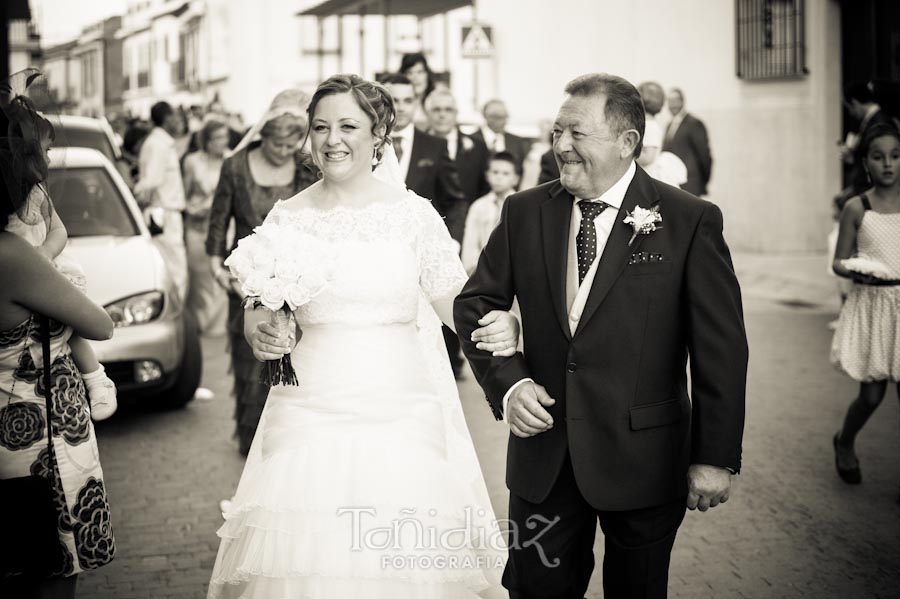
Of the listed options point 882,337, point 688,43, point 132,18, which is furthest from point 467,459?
point 132,18

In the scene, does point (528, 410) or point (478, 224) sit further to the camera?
point (478, 224)

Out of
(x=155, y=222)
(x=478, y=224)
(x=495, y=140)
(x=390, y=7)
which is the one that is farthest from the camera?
(x=390, y=7)

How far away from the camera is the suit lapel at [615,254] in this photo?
3920 mm

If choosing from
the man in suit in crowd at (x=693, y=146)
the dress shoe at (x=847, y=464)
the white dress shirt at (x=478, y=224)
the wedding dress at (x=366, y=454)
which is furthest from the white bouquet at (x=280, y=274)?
the man in suit in crowd at (x=693, y=146)

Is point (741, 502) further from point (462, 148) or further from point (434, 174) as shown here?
point (462, 148)

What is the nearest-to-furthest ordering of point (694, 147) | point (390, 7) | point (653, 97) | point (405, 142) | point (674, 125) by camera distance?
point (405, 142) → point (653, 97) → point (694, 147) → point (674, 125) → point (390, 7)

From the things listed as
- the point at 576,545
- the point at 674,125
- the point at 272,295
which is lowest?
the point at 576,545

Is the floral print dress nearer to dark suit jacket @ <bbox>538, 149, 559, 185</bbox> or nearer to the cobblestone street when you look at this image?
the cobblestone street

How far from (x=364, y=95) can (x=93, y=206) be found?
5.92 meters

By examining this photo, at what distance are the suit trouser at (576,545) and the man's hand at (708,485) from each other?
16cm

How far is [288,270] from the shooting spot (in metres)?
4.42

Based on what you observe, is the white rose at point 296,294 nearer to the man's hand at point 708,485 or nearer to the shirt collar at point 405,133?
the man's hand at point 708,485

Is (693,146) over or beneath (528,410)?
over

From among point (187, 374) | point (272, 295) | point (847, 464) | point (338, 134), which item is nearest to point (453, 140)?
point (187, 374)
